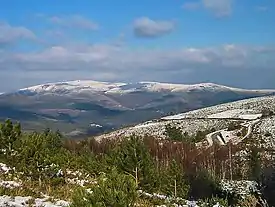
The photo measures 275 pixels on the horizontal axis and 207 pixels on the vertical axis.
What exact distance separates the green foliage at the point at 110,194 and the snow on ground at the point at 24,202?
14.9 ft

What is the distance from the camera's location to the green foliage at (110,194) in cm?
1470

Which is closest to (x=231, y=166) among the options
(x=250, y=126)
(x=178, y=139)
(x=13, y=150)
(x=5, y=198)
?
(x=178, y=139)

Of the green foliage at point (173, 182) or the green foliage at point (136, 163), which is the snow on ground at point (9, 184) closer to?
the green foliage at point (136, 163)

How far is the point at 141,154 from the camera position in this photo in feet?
142

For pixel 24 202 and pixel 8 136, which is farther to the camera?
pixel 8 136

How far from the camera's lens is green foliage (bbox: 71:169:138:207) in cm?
1470

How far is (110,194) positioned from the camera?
14930 millimetres

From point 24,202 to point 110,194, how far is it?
6009mm

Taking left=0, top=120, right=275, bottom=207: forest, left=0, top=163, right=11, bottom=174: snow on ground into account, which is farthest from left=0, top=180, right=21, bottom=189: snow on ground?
left=0, top=163, right=11, bottom=174: snow on ground

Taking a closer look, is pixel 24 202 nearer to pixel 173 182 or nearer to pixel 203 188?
pixel 173 182

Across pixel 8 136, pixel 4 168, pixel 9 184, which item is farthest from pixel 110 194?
pixel 8 136

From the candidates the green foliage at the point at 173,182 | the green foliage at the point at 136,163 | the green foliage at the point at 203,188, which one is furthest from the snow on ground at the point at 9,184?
the green foliage at the point at 203,188

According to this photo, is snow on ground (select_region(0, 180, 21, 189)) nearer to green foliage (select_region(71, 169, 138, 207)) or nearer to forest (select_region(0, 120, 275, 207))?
forest (select_region(0, 120, 275, 207))

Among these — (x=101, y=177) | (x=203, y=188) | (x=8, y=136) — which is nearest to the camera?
(x=101, y=177)
